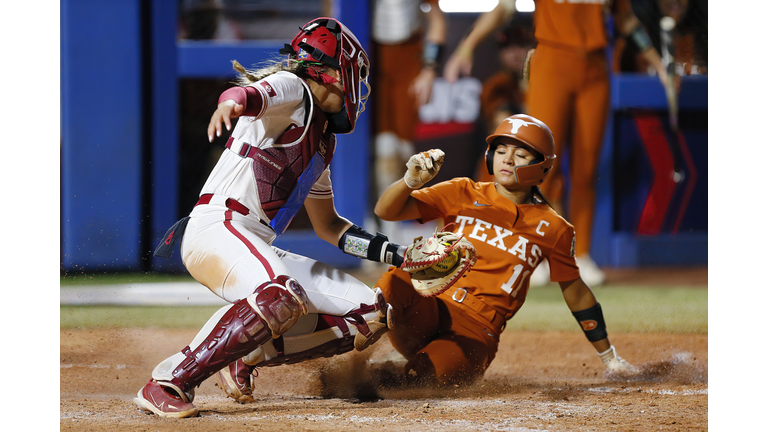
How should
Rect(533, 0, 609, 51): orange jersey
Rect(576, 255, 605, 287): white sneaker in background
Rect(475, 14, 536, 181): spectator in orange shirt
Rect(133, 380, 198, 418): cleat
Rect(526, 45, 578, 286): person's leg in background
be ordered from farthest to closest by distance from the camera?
Rect(475, 14, 536, 181): spectator in orange shirt → Rect(576, 255, 605, 287): white sneaker in background → Rect(533, 0, 609, 51): orange jersey → Rect(526, 45, 578, 286): person's leg in background → Rect(133, 380, 198, 418): cleat

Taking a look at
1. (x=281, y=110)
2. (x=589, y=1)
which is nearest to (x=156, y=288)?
(x=281, y=110)

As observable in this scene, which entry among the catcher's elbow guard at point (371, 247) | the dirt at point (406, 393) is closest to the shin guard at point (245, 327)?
the dirt at point (406, 393)

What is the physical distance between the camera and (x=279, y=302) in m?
2.79

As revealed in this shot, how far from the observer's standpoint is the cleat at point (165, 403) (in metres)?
2.91

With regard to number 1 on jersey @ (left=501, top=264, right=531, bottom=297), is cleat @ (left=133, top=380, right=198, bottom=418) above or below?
below

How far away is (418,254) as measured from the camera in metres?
3.36

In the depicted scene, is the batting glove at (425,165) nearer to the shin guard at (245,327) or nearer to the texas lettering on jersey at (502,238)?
the texas lettering on jersey at (502,238)

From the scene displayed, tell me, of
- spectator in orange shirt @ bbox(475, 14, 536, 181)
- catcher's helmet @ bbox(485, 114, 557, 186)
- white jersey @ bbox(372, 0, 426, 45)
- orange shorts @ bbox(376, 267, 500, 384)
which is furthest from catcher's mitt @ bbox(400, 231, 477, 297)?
white jersey @ bbox(372, 0, 426, 45)

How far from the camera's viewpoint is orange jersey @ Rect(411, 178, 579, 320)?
3.63 m

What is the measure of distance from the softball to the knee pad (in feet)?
2.49

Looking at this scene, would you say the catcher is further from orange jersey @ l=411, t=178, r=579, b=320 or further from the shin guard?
the shin guard

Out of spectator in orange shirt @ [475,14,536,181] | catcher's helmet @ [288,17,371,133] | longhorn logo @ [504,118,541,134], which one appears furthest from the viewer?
spectator in orange shirt @ [475,14,536,181]

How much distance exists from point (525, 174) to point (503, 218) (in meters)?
0.27

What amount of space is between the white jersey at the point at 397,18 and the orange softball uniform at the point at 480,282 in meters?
4.11
